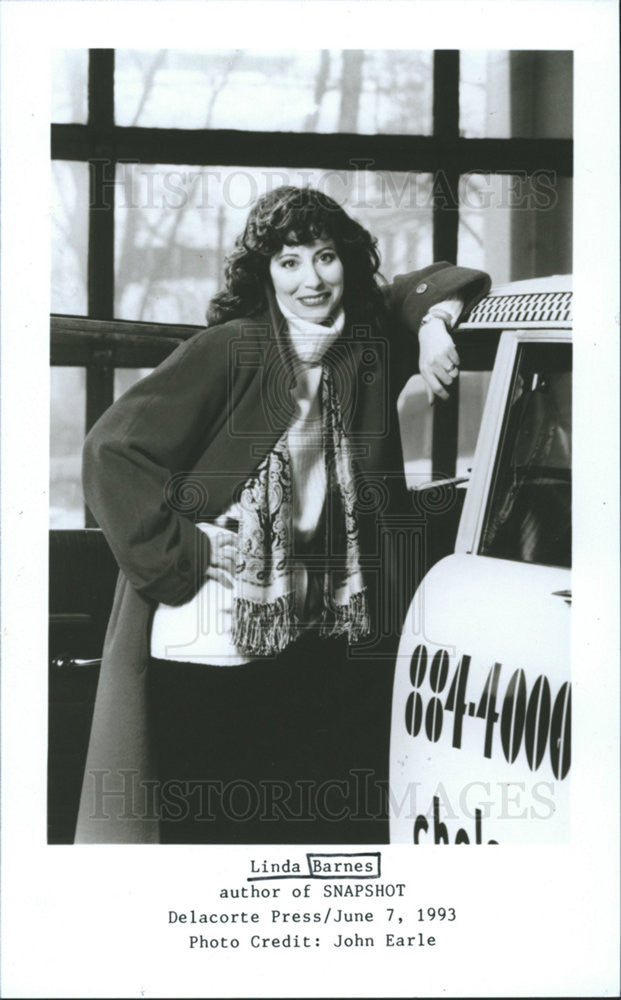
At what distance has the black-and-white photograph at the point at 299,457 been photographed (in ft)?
7.50

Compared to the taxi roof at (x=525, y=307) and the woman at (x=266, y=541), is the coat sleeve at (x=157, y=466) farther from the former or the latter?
the taxi roof at (x=525, y=307)

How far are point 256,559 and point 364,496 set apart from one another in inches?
10.9

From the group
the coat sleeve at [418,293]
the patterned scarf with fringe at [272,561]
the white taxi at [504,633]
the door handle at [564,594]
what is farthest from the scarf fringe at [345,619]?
the coat sleeve at [418,293]

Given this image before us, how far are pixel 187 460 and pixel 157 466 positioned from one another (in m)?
0.07

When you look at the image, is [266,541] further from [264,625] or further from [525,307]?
[525,307]

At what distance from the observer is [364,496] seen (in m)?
2.30

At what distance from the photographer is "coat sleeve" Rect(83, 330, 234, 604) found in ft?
7.46

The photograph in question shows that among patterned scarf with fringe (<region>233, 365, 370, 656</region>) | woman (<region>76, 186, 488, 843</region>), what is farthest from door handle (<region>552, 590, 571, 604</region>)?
patterned scarf with fringe (<region>233, 365, 370, 656</region>)

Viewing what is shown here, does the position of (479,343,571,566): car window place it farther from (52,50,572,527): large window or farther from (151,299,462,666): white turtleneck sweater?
(151,299,462,666): white turtleneck sweater

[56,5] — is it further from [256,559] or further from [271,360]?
[256,559]

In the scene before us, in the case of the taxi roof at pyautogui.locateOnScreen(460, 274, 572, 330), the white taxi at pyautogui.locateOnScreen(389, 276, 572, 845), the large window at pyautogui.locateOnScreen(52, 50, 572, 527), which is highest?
the large window at pyautogui.locateOnScreen(52, 50, 572, 527)

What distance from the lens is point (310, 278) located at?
7.55 ft

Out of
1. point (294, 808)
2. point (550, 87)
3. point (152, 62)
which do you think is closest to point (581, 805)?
point (294, 808)

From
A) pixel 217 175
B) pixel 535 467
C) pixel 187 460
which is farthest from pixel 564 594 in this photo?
pixel 217 175
